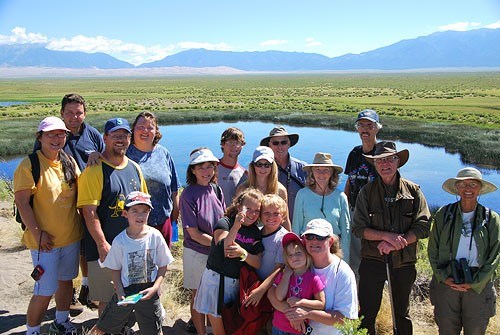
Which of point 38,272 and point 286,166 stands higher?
point 286,166

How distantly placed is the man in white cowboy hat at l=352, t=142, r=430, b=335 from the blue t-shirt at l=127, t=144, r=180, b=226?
185cm

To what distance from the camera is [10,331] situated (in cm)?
447

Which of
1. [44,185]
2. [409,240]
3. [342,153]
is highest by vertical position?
[44,185]

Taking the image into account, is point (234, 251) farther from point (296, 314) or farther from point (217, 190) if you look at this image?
point (217, 190)

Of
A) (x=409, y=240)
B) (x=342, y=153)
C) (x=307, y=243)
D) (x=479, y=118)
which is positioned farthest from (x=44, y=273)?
(x=479, y=118)

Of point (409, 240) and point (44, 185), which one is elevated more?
point (44, 185)

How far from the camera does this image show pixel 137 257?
145 inches

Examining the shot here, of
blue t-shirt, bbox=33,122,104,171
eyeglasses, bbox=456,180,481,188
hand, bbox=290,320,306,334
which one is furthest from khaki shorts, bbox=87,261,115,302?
eyeglasses, bbox=456,180,481,188

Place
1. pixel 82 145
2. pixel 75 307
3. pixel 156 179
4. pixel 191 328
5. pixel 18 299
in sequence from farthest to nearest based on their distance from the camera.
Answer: pixel 18 299
pixel 75 307
pixel 82 145
pixel 191 328
pixel 156 179

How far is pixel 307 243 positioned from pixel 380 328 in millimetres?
2045

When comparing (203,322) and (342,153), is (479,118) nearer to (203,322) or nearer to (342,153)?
(342,153)

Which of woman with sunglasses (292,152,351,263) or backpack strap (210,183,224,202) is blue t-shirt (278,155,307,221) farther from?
backpack strap (210,183,224,202)

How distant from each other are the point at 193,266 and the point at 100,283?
866 mm

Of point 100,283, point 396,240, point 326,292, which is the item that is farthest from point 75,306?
point 396,240
